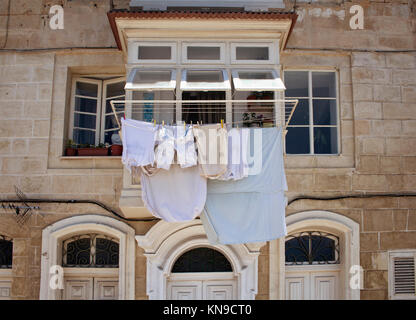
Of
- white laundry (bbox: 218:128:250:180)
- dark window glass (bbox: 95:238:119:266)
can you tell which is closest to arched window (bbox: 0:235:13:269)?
dark window glass (bbox: 95:238:119:266)

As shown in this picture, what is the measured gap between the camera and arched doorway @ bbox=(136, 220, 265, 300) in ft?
25.1

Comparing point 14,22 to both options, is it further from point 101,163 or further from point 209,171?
point 209,171

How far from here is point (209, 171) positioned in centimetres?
658

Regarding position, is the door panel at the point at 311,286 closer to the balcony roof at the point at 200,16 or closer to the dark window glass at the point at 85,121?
the balcony roof at the point at 200,16

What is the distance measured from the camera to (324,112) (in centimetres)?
874

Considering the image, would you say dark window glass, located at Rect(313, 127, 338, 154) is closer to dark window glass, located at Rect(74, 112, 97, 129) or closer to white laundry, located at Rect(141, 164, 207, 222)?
white laundry, located at Rect(141, 164, 207, 222)

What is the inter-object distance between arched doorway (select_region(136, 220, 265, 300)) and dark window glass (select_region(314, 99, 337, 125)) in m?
3.00

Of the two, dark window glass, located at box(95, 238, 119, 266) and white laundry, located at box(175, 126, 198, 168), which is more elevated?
white laundry, located at box(175, 126, 198, 168)

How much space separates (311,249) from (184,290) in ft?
8.79

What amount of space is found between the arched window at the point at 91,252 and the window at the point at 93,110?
2.07 meters

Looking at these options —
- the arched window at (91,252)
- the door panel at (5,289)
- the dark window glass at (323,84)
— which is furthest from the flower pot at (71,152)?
the dark window glass at (323,84)

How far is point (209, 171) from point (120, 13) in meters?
3.35

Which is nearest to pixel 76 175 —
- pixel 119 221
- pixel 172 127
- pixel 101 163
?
pixel 101 163

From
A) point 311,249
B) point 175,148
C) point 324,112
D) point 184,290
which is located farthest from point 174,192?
point 324,112
